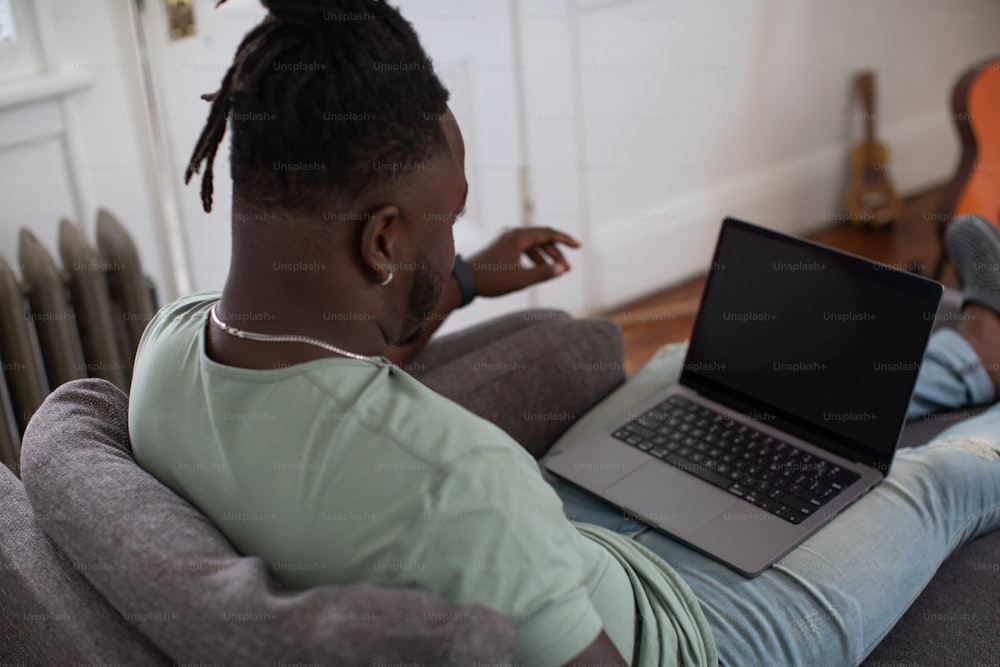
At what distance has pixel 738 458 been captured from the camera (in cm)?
134

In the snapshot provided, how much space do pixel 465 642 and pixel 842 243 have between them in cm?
262

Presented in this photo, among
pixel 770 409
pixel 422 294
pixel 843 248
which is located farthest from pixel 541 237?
pixel 843 248

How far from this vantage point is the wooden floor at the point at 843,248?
2684 millimetres

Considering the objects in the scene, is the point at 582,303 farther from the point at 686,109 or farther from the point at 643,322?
the point at 686,109

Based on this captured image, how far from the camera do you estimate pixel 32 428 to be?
1.06 metres

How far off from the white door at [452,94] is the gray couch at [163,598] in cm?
100

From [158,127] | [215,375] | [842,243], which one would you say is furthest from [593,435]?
[842,243]

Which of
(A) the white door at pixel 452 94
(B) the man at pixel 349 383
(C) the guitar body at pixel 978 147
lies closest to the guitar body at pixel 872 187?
(C) the guitar body at pixel 978 147

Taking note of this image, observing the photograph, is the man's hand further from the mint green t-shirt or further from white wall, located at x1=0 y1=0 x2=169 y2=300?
white wall, located at x1=0 y1=0 x2=169 y2=300

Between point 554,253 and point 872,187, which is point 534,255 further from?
point 872,187

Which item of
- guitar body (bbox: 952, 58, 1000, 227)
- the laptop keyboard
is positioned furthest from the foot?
the laptop keyboard

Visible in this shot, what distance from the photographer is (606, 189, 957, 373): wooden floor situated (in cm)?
268

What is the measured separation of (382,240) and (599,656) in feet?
1.20

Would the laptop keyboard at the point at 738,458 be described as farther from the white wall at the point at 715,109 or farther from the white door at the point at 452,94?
the white wall at the point at 715,109
